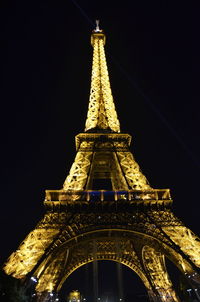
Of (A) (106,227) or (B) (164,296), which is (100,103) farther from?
(B) (164,296)

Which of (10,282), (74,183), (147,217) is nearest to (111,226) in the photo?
(147,217)

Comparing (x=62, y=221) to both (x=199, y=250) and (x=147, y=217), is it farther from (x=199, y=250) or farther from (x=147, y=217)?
(x=199, y=250)

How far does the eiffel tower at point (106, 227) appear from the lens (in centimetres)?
1394

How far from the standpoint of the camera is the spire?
25.5 meters

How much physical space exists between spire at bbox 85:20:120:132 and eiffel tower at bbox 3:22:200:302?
0.12m

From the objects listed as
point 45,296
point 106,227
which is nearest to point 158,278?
point 45,296

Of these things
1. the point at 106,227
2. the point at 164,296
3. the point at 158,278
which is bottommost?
the point at 164,296

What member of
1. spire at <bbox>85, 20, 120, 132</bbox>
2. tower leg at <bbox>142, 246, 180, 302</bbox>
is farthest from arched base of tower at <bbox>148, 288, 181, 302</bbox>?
spire at <bbox>85, 20, 120, 132</bbox>

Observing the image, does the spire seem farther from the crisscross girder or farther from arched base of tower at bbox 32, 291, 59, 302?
arched base of tower at bbox 32, 291, 59, 302

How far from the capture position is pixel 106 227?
15391 millimetres

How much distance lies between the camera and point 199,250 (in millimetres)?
14352

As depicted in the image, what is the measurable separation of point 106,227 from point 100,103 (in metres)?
15.3

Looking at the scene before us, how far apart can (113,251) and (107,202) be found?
9.32 meters

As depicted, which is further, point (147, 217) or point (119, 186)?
point (119, 186)
